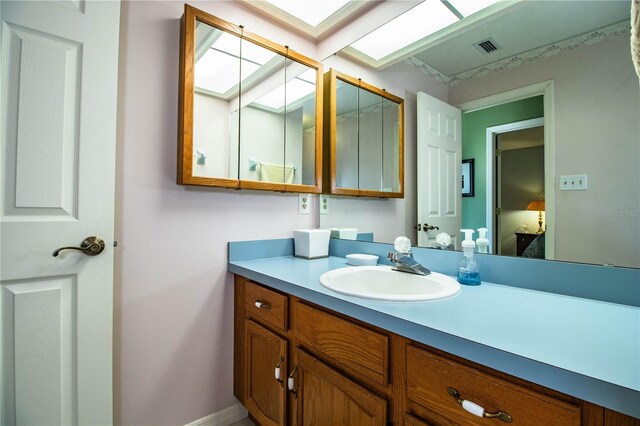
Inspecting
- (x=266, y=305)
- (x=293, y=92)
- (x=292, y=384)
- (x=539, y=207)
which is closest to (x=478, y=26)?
(x=539, y=207)

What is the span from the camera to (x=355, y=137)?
1.72m

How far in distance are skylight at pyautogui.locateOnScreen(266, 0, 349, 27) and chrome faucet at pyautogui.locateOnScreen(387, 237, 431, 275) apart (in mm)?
1282

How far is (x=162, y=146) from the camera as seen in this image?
4.14 ft

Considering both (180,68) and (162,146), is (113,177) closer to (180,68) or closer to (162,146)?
(162,146)

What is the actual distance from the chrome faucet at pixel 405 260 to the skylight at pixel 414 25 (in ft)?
3.25

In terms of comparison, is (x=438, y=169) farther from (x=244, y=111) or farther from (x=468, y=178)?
(x=244, y=111)

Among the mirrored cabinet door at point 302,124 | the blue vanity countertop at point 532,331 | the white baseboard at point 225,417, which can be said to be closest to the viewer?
the blue vanity countertop at point 532,331

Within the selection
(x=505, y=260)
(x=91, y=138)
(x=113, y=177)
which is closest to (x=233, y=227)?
(x=113, y=177)

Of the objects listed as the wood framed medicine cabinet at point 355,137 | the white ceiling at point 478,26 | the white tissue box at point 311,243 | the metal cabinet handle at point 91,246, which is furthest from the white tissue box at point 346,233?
the metal cabinet handle at point 91,246

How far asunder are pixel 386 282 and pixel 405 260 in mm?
119

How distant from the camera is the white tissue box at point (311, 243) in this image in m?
1.54

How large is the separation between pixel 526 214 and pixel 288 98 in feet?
4.15

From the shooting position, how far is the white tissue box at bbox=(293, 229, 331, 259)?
154 cm

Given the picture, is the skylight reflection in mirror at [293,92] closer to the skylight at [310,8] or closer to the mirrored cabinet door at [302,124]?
the mirrored cabinet door at [302,124]
